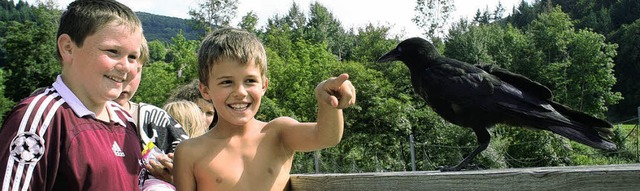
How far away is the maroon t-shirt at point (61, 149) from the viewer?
1779 millimetres

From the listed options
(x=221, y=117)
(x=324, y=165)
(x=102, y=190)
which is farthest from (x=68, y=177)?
(x=324, y=165)

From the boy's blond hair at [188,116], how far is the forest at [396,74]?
473cm

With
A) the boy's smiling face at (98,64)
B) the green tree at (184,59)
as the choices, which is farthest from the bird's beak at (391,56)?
the green tree at (184,59)

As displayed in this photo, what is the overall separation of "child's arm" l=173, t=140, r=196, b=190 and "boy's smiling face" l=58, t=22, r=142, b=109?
300 mm

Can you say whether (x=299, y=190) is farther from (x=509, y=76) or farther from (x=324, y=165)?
(x=324, y=165)

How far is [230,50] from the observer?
2234mm

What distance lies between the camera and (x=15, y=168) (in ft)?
5.80

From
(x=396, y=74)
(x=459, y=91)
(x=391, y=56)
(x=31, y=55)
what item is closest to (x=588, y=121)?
(x=459, y=91)

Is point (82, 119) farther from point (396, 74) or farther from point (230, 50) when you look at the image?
point (396, 74)

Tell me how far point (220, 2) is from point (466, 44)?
2178 centimetres

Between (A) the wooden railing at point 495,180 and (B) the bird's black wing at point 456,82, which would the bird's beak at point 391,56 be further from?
(A) the wooden railing at point 495,180

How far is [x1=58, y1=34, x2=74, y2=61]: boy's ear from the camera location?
85.0 inches

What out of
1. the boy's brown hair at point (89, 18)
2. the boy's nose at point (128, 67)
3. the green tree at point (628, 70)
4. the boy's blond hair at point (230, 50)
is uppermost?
the boy's brown hair at point (89, 18)

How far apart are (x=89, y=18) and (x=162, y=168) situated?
0.59m
